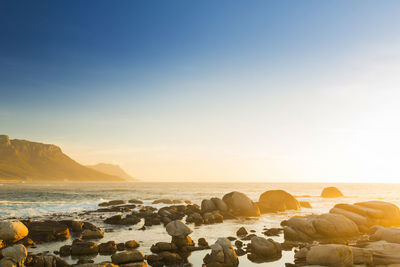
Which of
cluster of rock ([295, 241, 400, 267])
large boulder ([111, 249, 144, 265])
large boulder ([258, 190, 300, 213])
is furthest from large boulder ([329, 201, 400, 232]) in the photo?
large boulder ([111, 249, 144, 265])

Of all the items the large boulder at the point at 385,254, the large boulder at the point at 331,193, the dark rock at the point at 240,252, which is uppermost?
the large boulder at the point at 385,254

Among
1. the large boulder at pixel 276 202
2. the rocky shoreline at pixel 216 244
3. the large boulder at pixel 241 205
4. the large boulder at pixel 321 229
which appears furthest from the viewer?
the large boulder at pixel 276 202

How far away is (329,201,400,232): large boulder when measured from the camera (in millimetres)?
27219

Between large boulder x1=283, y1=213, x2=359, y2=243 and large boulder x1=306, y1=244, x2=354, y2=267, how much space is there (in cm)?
757

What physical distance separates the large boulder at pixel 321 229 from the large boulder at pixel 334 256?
757 centimetres

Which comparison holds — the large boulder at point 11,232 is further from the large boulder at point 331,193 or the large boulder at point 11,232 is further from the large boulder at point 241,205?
the large boulder at point 331,193

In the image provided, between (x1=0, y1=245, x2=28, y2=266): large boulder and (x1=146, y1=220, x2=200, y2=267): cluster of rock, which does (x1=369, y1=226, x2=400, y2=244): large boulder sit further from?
(x1=0, y1=245, x2=28, y2=266): large boulder

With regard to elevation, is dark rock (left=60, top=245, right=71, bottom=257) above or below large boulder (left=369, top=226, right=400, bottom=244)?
below

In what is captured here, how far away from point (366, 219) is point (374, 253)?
13116 mm

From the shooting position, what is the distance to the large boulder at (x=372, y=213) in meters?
27.2

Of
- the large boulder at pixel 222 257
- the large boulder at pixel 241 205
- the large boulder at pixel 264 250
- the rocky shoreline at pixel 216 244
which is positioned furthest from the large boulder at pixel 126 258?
the large boulder at pixel 241 205

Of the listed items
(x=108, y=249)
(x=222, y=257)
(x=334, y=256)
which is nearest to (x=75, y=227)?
(x=108, y=249)

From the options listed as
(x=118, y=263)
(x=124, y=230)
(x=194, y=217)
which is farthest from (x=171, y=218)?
(x=118, y=263)

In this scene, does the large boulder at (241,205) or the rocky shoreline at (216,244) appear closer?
the rocky shoreline at (216,244)
